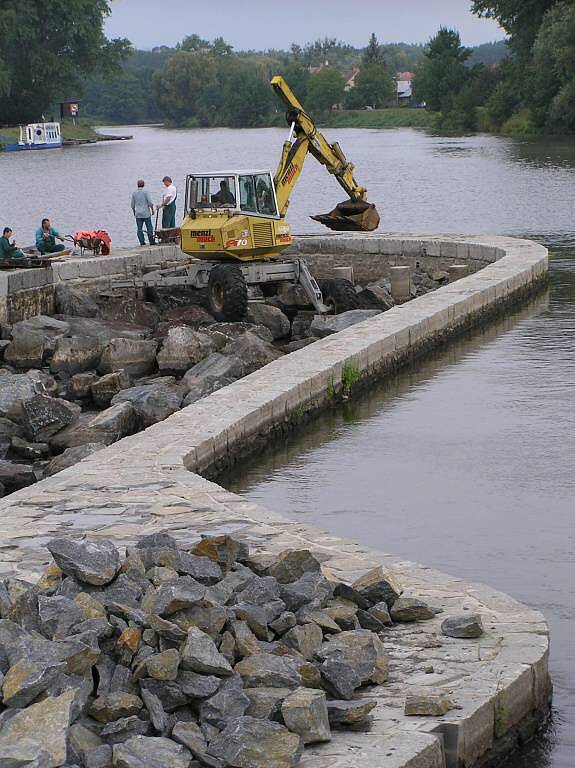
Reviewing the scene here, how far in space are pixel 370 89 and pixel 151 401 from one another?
4860 inches

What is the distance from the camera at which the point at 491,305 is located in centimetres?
1870

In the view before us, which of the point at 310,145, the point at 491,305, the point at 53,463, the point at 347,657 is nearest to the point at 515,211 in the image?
the point at 310,145

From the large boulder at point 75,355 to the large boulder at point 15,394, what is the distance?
1.77 m

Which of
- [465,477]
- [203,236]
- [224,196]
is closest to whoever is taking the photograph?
[465,477]

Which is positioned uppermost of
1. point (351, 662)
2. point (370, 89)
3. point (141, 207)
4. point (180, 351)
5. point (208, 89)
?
point (208, 89)

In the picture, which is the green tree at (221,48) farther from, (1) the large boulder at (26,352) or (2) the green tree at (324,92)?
(1) the large boulder at (26,352)

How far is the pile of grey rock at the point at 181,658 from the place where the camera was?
208 inches

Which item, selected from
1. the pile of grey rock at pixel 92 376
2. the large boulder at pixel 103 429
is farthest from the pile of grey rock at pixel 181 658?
the large boulder at pixel 103 429

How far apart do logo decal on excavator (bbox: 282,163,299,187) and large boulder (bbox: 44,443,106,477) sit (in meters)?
10.5

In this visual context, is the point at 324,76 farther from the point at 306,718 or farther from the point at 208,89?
the point at 306,718

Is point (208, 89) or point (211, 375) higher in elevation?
point (208, 89)

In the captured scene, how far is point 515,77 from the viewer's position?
245 ft

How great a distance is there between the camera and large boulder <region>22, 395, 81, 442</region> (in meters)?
13.2

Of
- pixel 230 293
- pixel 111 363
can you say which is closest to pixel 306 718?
pixel 111 363
